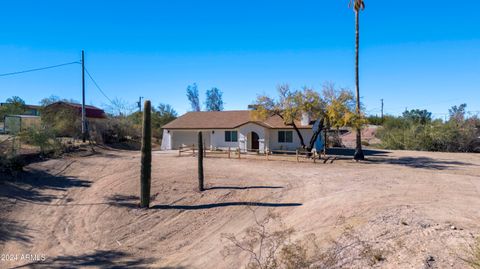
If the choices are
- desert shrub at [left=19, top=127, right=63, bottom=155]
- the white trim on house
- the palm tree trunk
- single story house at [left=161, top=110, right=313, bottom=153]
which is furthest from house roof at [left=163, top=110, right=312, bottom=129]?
desert shrub at [left=19, top=127, right=63, bottom=155]

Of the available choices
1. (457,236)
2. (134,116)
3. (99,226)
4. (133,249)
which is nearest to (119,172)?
(99,226)

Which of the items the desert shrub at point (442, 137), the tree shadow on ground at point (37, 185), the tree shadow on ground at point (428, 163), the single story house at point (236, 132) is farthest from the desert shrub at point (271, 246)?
the desert shrub at point (442, 137)

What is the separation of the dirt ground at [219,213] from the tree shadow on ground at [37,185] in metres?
0.05

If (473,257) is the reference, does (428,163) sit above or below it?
above

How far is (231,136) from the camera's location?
97.5 ft

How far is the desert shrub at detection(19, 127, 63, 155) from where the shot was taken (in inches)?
874

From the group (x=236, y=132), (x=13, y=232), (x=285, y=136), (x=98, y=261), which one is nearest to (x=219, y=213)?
(x=98, y=261)

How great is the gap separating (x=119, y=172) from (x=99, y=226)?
7.23 m

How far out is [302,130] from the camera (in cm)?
2756

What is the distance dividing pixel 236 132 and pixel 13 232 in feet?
66.3

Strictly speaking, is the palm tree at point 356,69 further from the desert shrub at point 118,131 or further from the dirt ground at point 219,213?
the desert shrub at point 118,131

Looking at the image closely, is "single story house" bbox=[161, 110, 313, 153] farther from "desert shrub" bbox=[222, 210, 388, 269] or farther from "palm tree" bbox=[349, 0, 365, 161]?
"desert shrub" bbox=[222, 210, 388, 269]

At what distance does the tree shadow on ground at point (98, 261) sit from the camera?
28.5 feet

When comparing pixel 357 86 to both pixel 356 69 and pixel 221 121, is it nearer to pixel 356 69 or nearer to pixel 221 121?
pixel 356 69
